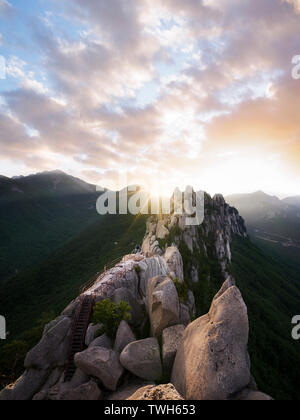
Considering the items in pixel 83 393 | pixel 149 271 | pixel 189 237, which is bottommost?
pixel 83 393

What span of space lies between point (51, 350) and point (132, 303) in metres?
9.23

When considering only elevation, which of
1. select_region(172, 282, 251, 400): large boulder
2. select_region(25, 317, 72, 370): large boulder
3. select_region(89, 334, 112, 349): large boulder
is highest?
select_region(172, 282, 251, 400): large boulder

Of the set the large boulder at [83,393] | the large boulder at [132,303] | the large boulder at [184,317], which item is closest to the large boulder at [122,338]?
the large boulder at [83,393]

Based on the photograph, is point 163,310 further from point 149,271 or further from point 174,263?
point 174,263

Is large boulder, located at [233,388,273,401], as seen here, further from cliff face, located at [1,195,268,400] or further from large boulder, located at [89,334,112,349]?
large boulder, located at [89,334,112,349]

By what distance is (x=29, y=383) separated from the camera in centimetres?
1602

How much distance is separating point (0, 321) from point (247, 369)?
107 m

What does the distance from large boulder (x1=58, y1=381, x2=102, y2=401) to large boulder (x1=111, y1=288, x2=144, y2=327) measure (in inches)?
309

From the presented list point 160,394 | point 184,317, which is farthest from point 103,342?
point 160,394

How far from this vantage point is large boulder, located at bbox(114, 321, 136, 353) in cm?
1597

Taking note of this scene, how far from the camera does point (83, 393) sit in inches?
509

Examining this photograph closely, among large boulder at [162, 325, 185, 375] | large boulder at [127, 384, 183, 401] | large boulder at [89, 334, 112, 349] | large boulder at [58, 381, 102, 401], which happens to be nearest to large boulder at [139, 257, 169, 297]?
large boulder at [89, 334, 112, 349]

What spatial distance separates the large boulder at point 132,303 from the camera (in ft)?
69.9
